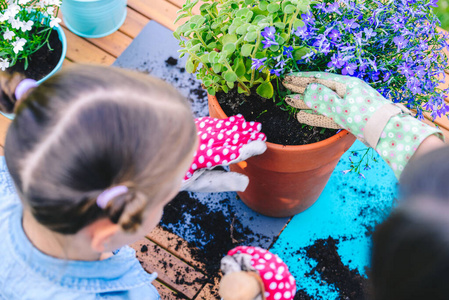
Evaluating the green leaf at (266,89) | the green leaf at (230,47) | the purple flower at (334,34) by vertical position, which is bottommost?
the green leaf at (266,89)

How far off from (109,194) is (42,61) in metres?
1.32

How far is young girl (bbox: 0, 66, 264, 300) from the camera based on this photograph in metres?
0.64

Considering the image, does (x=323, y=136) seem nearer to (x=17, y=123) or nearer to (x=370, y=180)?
(x=370, y=180)

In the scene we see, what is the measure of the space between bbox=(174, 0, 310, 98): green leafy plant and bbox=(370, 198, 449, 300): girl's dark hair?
0.52 meters

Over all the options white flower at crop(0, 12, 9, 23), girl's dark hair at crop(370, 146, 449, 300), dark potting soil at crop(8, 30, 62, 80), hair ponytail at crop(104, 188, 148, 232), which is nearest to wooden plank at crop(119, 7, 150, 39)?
dark potting soil at crop(8, 30, 62, 80)

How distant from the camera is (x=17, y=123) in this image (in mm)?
665

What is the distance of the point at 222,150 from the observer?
1105 mm

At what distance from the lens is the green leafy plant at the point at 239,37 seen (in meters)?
1.02

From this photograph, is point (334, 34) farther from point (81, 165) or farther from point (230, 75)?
point (81, 165)

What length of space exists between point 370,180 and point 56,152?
1391 millimetres

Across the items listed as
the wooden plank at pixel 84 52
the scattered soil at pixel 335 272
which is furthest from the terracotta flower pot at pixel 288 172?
the wooden plank at pixel 84 52

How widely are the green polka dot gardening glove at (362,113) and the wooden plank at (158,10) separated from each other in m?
1.15

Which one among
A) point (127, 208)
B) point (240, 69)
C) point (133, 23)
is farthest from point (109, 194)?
point (133, 23)

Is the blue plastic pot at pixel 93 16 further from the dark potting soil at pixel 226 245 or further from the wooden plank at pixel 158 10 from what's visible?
the dark potting soil at pixel 226 245
